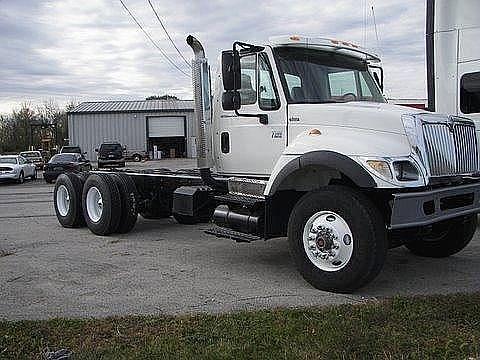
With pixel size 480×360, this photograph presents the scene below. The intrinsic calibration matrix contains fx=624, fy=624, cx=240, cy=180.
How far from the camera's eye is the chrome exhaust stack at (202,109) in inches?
327

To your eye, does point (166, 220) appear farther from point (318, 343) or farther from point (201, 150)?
point (318, 343)

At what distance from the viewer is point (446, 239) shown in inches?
326

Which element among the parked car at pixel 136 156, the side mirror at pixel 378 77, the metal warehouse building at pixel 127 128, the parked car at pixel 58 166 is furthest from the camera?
the metal warehouse building at pixel 127 128

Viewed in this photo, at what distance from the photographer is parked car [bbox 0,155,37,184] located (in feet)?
98.3

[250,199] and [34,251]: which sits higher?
[250,199]

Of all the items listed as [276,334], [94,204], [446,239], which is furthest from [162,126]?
[276,334]

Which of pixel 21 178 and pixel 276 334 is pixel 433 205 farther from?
pixel 21 178

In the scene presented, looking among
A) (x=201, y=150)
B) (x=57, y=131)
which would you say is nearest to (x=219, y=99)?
(x=201, y=150)

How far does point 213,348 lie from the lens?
4.74 meters

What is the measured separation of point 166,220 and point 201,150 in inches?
172

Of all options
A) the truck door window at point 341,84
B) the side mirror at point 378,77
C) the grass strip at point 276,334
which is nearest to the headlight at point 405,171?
the grass strip at point 276,334

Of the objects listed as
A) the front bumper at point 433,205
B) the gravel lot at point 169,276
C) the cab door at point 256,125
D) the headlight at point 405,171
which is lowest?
the gravel lot at point 169,276

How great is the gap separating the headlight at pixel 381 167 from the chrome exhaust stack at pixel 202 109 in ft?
9.04

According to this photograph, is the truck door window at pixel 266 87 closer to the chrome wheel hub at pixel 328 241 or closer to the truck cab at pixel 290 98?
the truck cab at pixel 290 98
